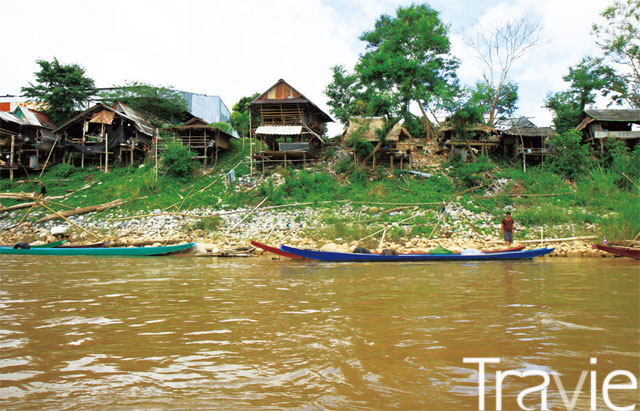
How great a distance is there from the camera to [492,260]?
11.8m

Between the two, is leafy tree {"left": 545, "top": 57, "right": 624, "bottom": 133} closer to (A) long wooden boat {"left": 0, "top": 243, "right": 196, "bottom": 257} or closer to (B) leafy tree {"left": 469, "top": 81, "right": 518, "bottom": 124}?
(B) leafy tree {"left": 469, "top": 81, "right": 518, "bottom": 124}

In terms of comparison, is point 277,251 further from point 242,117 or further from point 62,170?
point 242,117

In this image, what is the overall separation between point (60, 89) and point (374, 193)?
82.2 feet

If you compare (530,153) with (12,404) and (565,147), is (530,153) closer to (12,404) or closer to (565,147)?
(565,147)

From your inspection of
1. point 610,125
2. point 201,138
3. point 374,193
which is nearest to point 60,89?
point 201,138

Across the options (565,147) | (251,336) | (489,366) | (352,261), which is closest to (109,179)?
(352,261)

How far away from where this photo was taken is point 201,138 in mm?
27141

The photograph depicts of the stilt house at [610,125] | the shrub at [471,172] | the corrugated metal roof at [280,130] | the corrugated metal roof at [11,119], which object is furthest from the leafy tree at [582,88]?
the corrugated metal roof at [11,119]

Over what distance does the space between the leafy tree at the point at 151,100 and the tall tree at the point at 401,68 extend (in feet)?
42.7

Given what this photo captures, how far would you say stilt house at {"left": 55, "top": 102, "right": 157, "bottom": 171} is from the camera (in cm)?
2697

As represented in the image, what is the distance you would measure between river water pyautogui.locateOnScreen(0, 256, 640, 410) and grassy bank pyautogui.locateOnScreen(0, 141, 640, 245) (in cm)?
1065

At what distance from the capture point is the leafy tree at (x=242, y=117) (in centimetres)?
3397

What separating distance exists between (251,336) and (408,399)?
184 centimetres

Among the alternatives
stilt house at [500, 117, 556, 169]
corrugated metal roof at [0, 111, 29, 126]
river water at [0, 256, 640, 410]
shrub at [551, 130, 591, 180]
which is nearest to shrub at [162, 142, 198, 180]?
corrugated metal roof at [0, 111, 29, 126]
